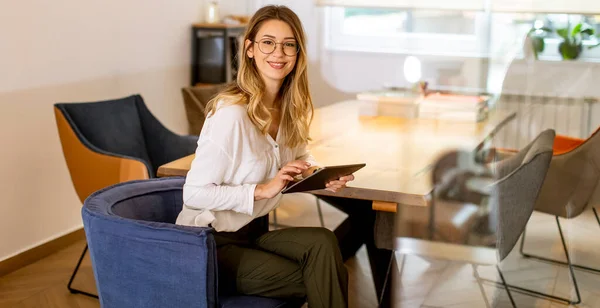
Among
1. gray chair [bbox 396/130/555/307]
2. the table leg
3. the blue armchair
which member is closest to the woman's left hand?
the blue armchair

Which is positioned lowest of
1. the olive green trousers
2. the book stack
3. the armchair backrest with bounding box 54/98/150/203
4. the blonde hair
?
the olive green trousers

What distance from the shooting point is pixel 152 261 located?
7.23 feet

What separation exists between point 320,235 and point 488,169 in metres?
1.30

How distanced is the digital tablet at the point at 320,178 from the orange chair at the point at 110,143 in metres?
1.39

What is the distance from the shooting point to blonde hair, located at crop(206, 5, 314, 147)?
2.44 m

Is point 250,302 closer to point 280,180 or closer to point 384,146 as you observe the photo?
point 280,180

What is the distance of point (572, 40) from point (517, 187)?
0.67m

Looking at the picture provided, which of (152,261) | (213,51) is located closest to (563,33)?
(152,261)

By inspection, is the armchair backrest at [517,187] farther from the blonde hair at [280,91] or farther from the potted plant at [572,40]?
the blonde hair at [280,91]

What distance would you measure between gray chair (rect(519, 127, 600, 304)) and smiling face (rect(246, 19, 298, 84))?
1.36m

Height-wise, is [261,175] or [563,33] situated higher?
[563,33]

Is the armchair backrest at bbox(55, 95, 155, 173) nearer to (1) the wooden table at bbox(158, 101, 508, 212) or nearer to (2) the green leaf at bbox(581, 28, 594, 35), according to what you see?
(1) the wooden table at bbox(158, 101, 508, 212)

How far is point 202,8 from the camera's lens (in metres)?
5.51

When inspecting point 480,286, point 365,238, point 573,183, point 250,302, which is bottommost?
point 480,286
